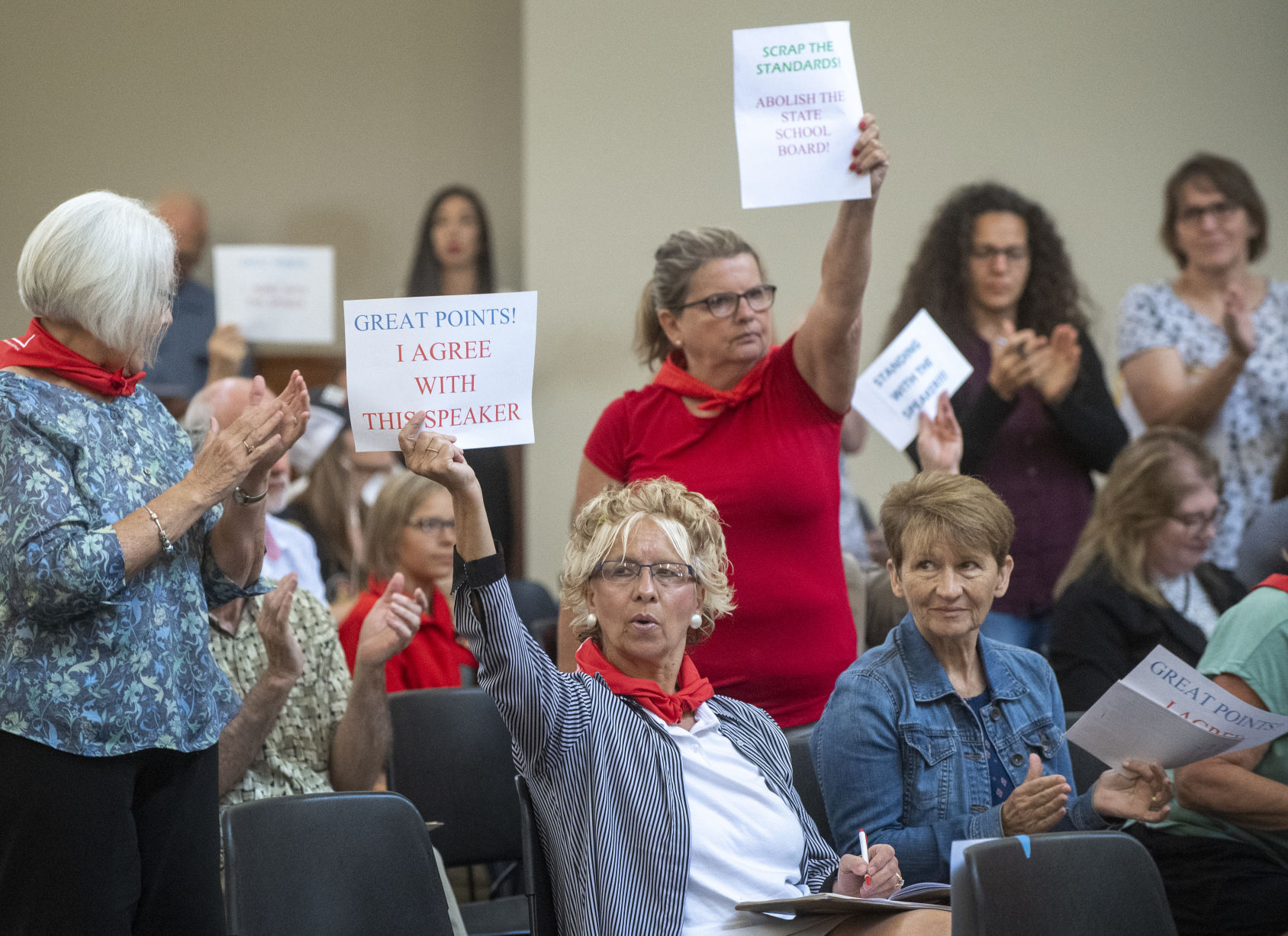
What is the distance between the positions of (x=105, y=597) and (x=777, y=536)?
1256 millimetres

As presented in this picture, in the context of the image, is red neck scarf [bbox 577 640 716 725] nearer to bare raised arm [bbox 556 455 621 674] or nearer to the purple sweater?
bare raised arm [bbox 556 455 621 674]

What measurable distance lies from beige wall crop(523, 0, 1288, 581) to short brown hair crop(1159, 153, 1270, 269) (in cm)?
104

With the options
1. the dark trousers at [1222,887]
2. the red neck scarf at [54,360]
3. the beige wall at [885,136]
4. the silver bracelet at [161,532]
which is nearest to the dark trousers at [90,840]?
the silver bracelet at [161,532]

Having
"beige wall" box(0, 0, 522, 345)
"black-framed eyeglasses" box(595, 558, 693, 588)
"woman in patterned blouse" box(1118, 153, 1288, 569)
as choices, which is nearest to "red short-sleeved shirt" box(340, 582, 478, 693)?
"black-framed eyeglasses" box(595, 558, 693, 588)

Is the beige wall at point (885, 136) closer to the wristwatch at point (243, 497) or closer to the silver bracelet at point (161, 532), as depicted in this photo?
the wristwatch at point (243, 497)

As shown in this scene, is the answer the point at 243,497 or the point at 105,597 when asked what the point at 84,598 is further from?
the point at 243,497

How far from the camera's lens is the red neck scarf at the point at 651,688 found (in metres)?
1.97

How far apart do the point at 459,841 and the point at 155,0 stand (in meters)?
4.55

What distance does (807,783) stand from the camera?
2324 millimetres

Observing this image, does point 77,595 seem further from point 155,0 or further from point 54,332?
point 155,0

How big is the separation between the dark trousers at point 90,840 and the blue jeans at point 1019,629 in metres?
2.17

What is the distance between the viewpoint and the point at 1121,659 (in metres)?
3.00

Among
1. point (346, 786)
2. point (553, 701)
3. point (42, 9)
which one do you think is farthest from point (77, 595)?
point (42, 9)

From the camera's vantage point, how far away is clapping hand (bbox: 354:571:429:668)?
8.06ft
